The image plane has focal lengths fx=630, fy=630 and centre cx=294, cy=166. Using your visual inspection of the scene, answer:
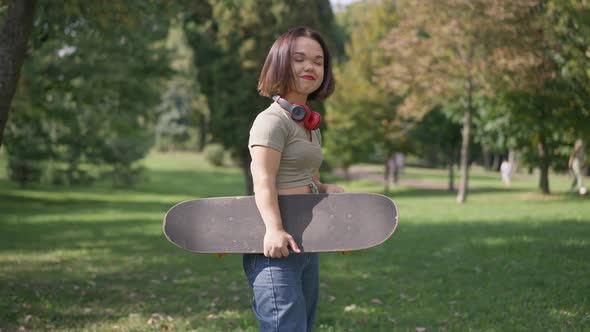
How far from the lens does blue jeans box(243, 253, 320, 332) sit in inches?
107

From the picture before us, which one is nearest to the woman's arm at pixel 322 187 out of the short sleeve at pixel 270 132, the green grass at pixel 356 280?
the short sleeve at pixel 270 132

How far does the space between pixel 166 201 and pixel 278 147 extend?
2246 cm

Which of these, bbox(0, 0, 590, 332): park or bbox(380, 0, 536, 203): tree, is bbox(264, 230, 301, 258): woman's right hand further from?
bbox(380, 0, 536, 203): tree

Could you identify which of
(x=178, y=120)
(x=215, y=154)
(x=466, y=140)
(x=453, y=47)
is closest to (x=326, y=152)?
(x=466, y=140)

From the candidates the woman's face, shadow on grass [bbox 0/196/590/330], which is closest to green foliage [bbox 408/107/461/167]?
shadow on grass [bbox 0/196/590/330]

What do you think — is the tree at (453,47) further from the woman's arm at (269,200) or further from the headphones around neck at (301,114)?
the woman's arm at (269,200)

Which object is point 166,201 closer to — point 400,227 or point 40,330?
point 400,227

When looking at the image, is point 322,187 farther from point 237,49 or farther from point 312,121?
point 237,49

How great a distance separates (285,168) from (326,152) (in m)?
26.3

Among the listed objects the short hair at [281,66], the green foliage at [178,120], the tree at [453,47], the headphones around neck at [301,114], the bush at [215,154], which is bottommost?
the bush at [215,154]

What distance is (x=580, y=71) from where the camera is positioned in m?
12.2

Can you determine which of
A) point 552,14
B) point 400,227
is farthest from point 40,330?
point 552,14

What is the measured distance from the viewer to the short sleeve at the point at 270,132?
267 cm

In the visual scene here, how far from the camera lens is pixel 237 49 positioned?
66.0ft
